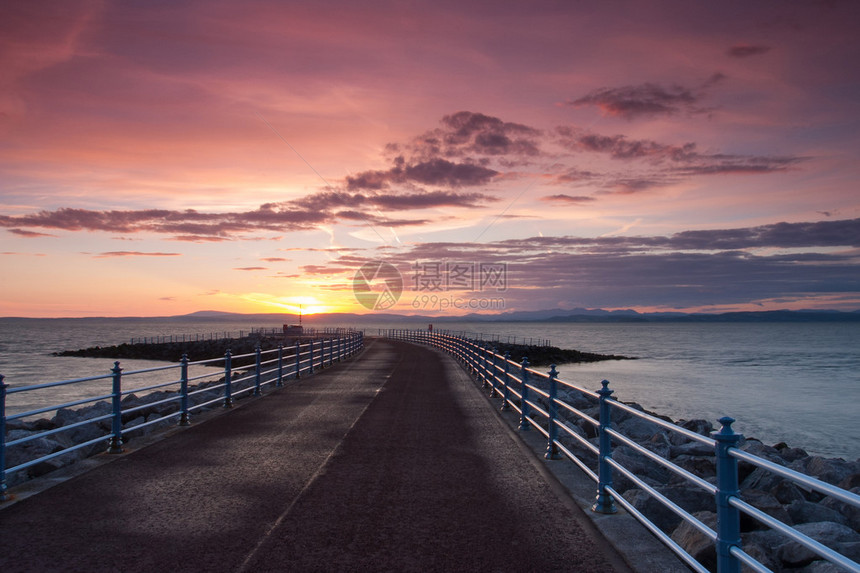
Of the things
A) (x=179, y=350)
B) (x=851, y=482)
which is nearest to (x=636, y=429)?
(x=851, y=482)

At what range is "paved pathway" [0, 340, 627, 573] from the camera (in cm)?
532

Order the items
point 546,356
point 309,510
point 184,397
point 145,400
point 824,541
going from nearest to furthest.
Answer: point 309,510
point 824,541
point 184,397
point 145,400
point 546,356

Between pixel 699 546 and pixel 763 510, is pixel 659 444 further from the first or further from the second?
pixel 699 546

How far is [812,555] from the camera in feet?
21.9

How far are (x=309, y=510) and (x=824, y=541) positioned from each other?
5836mm

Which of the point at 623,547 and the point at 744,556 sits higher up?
the point at 744,556

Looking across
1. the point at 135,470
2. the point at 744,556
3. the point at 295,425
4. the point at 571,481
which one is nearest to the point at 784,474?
the point at 744,556

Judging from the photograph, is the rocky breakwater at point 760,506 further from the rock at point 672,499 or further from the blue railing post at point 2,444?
the blue railing post at point 2,444

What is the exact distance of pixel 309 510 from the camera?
264 inches

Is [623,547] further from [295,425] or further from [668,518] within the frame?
[295,425]

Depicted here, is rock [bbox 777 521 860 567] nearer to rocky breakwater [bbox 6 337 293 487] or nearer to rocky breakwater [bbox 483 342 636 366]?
rocky breakwater [bbox 6 337 293 487]

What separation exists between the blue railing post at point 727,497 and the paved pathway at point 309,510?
1171 millimetres

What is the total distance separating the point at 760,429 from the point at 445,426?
23.4 metres

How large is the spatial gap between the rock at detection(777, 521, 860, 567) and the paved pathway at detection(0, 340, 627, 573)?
7.65 feet
